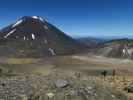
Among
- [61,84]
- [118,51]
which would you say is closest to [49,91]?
[61,84]

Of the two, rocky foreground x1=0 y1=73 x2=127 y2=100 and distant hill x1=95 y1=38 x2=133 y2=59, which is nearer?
rocky foreground x1=0 y1=73 x2=127 y2=100

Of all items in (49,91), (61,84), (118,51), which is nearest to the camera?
(49,91)

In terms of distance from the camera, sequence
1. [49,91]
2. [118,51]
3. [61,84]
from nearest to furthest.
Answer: [49,91] → [61,84] → [118,51]

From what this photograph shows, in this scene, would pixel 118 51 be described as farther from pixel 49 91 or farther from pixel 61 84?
pixel 49 91

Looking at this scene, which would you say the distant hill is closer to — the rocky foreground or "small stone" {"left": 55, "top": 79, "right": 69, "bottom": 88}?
the rocky foreground

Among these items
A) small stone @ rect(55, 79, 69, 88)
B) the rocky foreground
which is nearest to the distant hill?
the rocky foreground

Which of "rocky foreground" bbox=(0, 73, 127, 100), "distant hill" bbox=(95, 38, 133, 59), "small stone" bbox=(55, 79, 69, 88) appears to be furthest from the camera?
"distant hill" bbox=(95, 38, 133, 59)

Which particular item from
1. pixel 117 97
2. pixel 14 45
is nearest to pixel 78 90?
pixel 117 97

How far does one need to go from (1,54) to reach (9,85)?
121344 mm

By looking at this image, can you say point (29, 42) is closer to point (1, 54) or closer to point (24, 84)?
point (1, 54)

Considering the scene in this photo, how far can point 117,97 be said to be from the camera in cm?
2455

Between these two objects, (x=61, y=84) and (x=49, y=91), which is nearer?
(x=49, y=91)

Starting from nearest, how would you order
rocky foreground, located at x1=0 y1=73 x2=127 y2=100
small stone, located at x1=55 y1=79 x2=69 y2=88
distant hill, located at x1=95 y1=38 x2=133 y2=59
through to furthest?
rocky foreground, located at x1=0 y1=73 x2=127 y2=100, small stone, located at x1=55 y1=79 x2=69 y2=88, distant hill, located at x1=95 y1=38 x2=133 y2=59

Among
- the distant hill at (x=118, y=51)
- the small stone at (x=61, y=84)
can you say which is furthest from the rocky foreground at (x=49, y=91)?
the distant hill at (x=118, y=51)
